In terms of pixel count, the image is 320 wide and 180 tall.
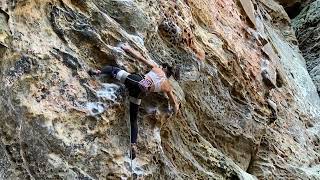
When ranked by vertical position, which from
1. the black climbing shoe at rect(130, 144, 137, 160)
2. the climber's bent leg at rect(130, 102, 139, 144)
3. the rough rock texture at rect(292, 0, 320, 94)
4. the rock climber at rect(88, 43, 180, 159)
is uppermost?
the rock climber at rect(88, 43, 180, 159)

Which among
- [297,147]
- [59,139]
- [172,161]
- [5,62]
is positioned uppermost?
[5,62]

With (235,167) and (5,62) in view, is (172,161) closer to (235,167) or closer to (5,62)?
(235,167)

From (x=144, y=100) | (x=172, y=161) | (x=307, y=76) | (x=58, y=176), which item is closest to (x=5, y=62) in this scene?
(x=58, y=176)

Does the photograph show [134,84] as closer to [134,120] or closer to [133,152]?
[134,120]

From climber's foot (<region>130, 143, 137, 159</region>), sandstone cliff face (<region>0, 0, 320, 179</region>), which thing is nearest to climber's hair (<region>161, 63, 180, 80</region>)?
sandstone cliff face (<region>0, 0, 320, 179</region>)

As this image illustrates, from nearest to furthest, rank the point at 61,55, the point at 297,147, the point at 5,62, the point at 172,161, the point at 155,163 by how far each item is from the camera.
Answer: the point at 5,62 < the point at 61,55 < the point at 155,163 < the point at 172,161 < the point at 297,147

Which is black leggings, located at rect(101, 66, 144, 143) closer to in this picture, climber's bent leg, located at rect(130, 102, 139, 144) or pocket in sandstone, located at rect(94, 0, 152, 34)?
climber's bent leg, located at rect(130, 102, 139, 144)
